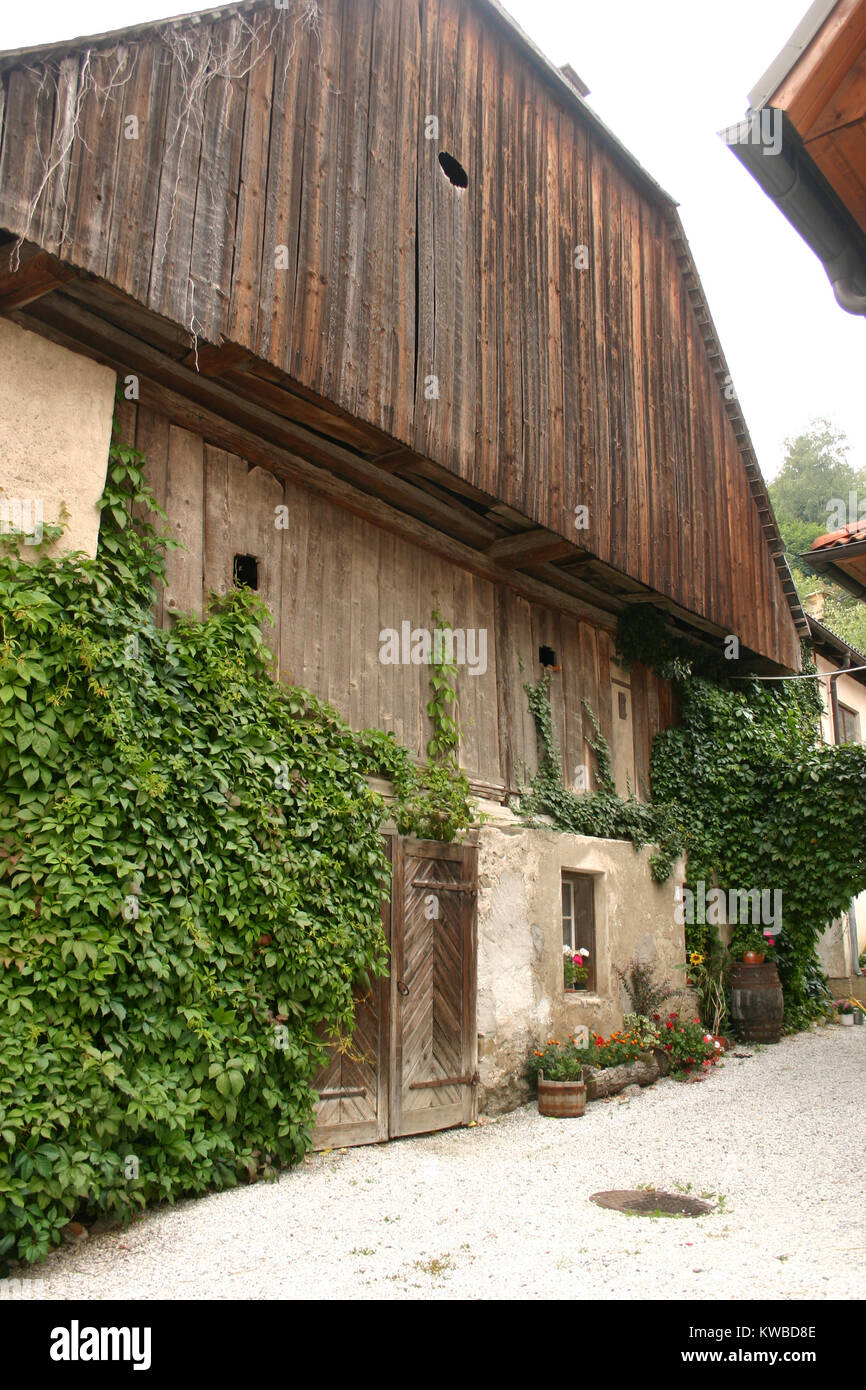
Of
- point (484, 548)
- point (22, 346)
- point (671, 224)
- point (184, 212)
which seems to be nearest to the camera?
point (22, 346)

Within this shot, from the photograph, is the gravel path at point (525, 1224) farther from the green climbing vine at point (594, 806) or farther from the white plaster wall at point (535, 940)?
the green climbing vine at point (594, 806)

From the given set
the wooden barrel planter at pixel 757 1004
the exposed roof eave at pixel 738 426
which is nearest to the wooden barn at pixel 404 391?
the exposed roof eave at pixel 738 426

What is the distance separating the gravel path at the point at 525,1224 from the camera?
445cm

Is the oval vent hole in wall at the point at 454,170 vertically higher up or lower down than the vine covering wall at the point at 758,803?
higher up

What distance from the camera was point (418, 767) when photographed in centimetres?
845

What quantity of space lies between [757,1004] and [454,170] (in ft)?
29.9

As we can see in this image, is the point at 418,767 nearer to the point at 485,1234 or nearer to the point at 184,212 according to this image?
the point at 485,1234

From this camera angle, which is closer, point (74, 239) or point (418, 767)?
point (74, 239)

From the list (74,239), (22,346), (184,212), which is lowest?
(22,346)

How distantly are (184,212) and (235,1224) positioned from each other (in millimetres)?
5697

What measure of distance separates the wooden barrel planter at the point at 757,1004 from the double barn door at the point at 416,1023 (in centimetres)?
474

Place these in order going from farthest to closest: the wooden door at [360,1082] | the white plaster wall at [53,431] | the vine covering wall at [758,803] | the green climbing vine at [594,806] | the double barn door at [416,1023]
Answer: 1. the vine covering wall at [758,803]
2. the green climbing vine at [594,806]
3. the double barn door at [416,1023]
4. the wooden door at [360,1082]
5. the white plaster wall at [53,431]

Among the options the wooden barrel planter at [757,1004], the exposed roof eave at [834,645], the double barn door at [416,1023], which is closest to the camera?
the double barn door at [416,1023]

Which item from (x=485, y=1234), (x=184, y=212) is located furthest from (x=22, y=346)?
(x=485, y=1234)
